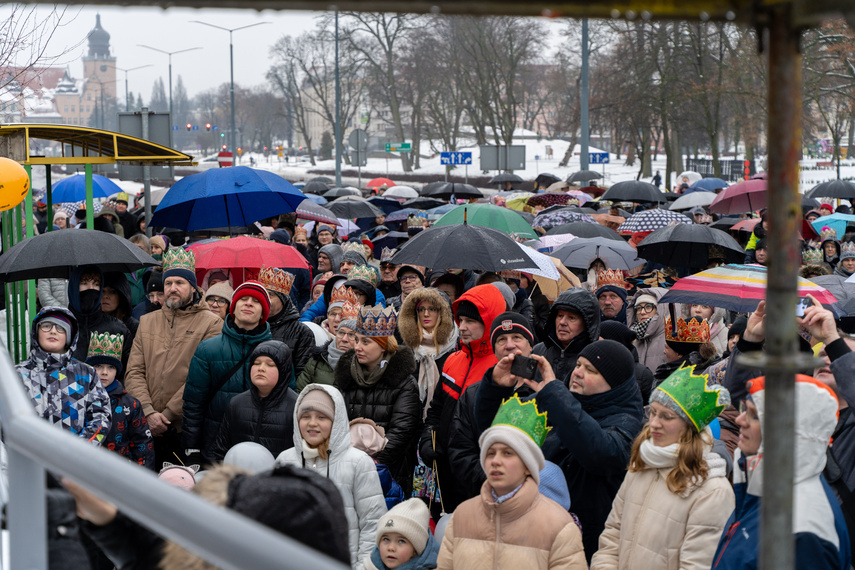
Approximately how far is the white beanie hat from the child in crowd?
654mm

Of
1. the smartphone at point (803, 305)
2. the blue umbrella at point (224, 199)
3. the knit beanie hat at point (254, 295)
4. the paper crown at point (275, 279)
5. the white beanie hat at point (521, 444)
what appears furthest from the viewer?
the blue umbrella at point (224, 199)

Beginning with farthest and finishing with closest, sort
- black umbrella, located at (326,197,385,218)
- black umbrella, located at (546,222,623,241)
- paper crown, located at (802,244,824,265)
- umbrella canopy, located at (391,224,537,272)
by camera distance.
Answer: black umbrella, located at (326,197,385,218)
black umbrella, located at (546,222,623,241)
paper crown, located at (802,244,824,265)
umbrella canopy, located at (391,224,537,272)

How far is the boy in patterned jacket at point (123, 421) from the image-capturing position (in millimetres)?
5797

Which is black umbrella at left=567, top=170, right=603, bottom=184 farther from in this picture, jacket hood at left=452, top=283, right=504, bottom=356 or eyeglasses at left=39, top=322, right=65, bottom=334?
eyeglasses at left=39, top=322, right=65, bottom=334

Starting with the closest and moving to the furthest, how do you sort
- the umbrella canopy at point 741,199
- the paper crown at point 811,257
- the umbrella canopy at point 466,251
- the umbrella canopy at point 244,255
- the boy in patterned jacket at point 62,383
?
the boy in patterned jacket at point 62,383 → the umbrella canopy at point 466,251 → the umbrella canopy at point 244,255 → the paper crown at point 811,257 → the umbrella canopy at point 741,199

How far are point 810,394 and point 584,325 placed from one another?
10.2 ft

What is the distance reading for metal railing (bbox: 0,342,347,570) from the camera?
48.1 inches

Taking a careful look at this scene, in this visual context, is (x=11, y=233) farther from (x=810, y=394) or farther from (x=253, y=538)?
(x=253, y=538)

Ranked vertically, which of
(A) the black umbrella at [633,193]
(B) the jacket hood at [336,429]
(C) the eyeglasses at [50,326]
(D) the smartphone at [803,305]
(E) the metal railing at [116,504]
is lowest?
(B) the jacket hood at [336,429]

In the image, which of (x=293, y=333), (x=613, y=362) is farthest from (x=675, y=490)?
(x=293, y=333)

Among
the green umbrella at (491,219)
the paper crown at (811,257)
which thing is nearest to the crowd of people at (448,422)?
the green umbrella at (491,219)

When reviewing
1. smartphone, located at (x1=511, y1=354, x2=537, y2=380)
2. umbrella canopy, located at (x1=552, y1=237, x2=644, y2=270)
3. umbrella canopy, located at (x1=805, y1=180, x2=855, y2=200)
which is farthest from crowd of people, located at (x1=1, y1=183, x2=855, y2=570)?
umbrella canopy, located at (x1=805, y1=180, x2=855, y2=200)

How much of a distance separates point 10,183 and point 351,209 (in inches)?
429

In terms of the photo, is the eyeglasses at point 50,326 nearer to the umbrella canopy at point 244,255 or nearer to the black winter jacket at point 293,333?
the black winter jacket at point 293,333
